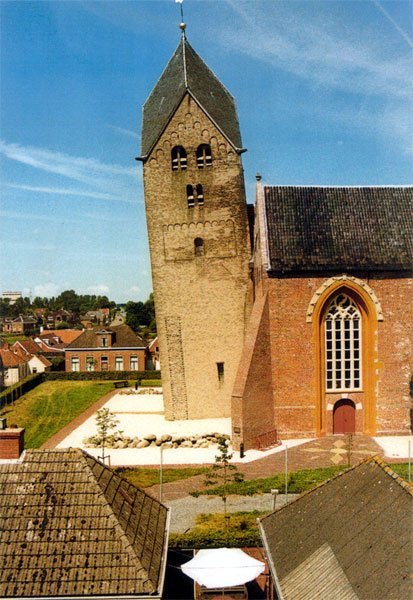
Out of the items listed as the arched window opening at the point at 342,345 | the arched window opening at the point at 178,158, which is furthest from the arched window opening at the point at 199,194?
the arched window opening at the point at 342,345

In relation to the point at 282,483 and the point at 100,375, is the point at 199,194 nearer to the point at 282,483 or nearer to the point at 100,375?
the point at 282,483

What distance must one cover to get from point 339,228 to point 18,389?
37616mm

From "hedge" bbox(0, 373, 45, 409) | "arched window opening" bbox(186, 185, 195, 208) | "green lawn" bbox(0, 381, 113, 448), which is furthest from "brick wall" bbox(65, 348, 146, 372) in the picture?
"arched window opening" bbox(186, 185, 195, 208)

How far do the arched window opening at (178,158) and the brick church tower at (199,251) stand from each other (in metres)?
0.07

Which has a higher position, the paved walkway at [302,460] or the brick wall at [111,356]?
the brick wall at [111,356]

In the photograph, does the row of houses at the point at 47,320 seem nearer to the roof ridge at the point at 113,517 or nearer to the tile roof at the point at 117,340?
the tile roof at the point at 117,340

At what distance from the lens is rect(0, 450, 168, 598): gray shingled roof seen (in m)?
10.3

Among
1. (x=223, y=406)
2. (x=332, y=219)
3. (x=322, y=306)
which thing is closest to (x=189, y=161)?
(x=332, y=219)

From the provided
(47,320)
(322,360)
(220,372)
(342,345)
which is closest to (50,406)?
(220,372)

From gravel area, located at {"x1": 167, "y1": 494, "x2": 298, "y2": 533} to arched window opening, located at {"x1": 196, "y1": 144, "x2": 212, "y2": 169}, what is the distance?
22567mm

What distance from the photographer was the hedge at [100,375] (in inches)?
2672

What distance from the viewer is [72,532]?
1118 cm

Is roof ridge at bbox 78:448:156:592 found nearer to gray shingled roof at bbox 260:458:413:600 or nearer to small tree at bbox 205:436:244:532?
gray shingled roof at bbox 260:458:413:600

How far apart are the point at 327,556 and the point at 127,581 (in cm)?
376
